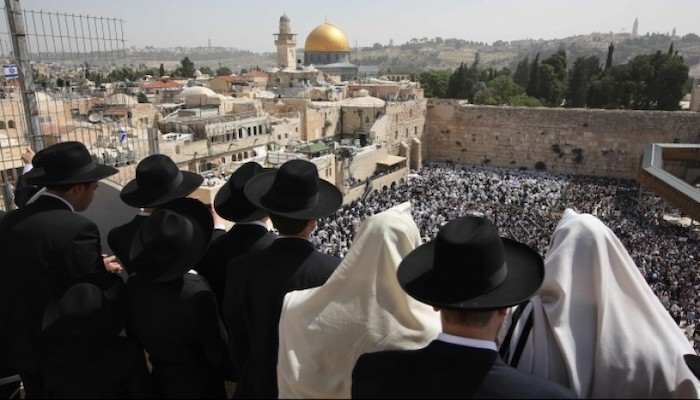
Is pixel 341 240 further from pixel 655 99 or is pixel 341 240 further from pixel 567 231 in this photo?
pixel 655 99

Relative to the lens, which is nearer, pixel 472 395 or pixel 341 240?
pixel 472 395

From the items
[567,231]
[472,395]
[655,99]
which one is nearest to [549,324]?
[567,231]

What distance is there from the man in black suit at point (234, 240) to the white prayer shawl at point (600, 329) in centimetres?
145

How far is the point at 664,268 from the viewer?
12117mm

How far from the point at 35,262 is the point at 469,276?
220cm

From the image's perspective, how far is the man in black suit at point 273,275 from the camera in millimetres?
2227

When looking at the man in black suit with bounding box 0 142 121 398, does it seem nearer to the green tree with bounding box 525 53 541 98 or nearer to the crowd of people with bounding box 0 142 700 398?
the crowd of people with bounding box 0 142 700 398

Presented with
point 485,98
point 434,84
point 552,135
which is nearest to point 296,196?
point 552,135

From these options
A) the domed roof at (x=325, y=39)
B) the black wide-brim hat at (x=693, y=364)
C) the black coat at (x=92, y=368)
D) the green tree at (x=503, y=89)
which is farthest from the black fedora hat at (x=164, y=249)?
the domed roof at (x=325, y=39)

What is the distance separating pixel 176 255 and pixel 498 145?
26.8 meters

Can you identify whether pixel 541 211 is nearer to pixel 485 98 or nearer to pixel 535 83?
pixel 535 83

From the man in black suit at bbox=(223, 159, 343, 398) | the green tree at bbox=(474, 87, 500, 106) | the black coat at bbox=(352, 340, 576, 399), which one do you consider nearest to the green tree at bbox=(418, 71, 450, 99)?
the green tree at bbox=(474, 87, 500, 106)

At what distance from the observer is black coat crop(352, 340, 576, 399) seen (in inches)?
56.1

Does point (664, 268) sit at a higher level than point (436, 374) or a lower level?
lower
